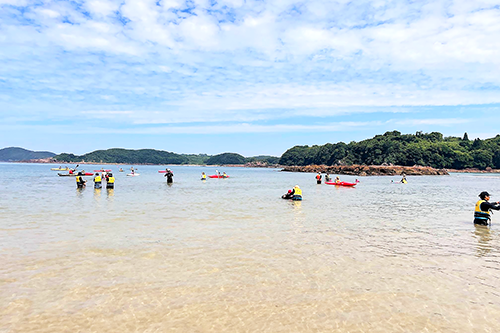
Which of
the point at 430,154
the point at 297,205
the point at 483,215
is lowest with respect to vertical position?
the point at 297,205

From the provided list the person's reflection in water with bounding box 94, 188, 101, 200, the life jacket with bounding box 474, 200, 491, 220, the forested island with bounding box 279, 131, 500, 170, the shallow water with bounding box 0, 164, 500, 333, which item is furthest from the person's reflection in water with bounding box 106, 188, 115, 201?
the forested island with bounding box 279, 131, 500, 170

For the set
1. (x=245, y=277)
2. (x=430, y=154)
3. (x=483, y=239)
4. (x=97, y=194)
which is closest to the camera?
(x=245, y=277)

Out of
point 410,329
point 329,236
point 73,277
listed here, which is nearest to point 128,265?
point 73,277

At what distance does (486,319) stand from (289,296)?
4026 mm

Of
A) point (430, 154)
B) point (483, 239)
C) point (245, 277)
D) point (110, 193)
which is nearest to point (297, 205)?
point (483, 239)

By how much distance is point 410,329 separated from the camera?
6402 millimetres

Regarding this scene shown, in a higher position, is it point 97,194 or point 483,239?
point 483,239

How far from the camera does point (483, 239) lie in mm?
14570

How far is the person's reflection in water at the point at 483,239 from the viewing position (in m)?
12.4

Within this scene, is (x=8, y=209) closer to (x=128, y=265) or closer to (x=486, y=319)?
(x=128, y=265)

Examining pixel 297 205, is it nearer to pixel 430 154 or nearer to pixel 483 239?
pixel 483 239

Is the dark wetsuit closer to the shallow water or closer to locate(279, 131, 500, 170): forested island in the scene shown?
the shallow water

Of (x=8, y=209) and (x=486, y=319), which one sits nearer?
(x=486, y=319)

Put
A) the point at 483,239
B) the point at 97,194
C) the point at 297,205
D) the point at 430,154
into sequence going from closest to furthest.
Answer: the point at 483,239, the point at 297,205, the point at 97,194, the point at 430,154
